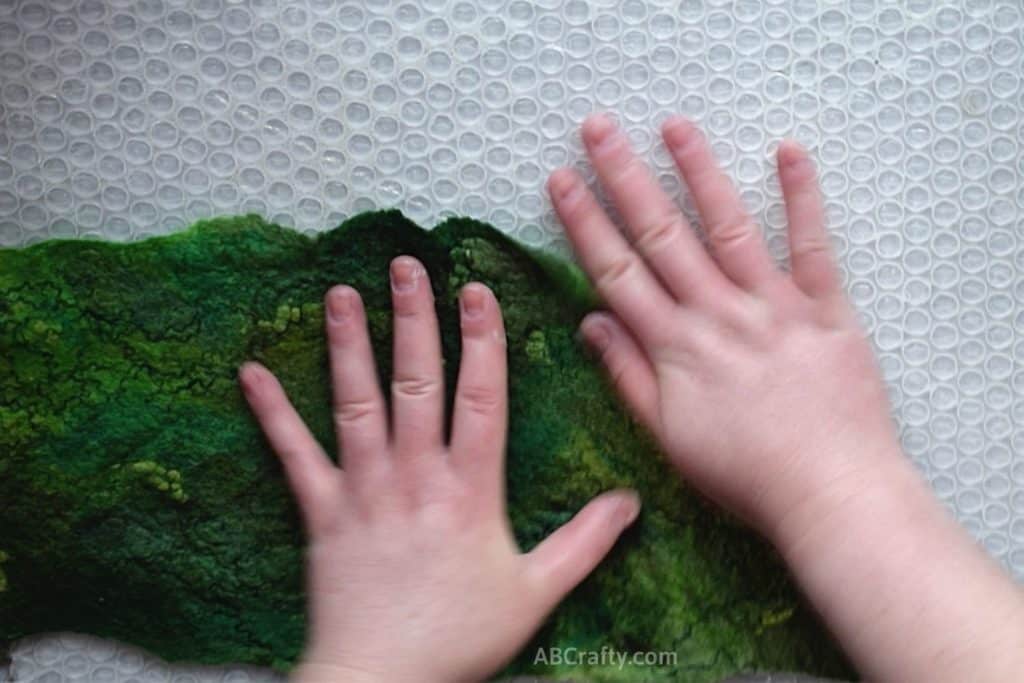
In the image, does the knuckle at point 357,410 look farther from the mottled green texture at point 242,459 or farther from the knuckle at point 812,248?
the knuckle at point 812,248

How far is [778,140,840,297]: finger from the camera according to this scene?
664 mm

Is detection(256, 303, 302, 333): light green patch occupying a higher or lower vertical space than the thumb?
higher

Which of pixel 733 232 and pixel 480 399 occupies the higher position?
pixel 733 232

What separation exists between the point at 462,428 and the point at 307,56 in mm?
235

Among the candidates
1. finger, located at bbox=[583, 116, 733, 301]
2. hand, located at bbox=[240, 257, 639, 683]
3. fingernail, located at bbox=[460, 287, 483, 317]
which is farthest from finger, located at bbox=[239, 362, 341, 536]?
finger, located at bbox=[583, 116, 733, 301]

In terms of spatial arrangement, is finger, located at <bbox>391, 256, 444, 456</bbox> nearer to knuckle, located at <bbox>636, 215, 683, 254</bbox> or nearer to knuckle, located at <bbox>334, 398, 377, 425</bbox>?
knuckle, located at <bbox>334, 398, 377, 425</bbox>

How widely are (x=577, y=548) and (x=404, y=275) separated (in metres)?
0.18

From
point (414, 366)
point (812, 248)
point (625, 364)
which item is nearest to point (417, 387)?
point (414, 366)

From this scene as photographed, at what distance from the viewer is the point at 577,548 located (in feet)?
2.15

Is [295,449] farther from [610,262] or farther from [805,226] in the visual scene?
[805,226]

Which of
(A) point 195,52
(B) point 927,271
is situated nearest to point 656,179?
(B) point 927,271

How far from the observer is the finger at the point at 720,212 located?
659 millimetres

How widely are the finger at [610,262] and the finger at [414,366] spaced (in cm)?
9

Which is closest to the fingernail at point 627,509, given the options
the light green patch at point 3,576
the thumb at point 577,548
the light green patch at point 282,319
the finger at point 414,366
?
the thumb at point 577,548
